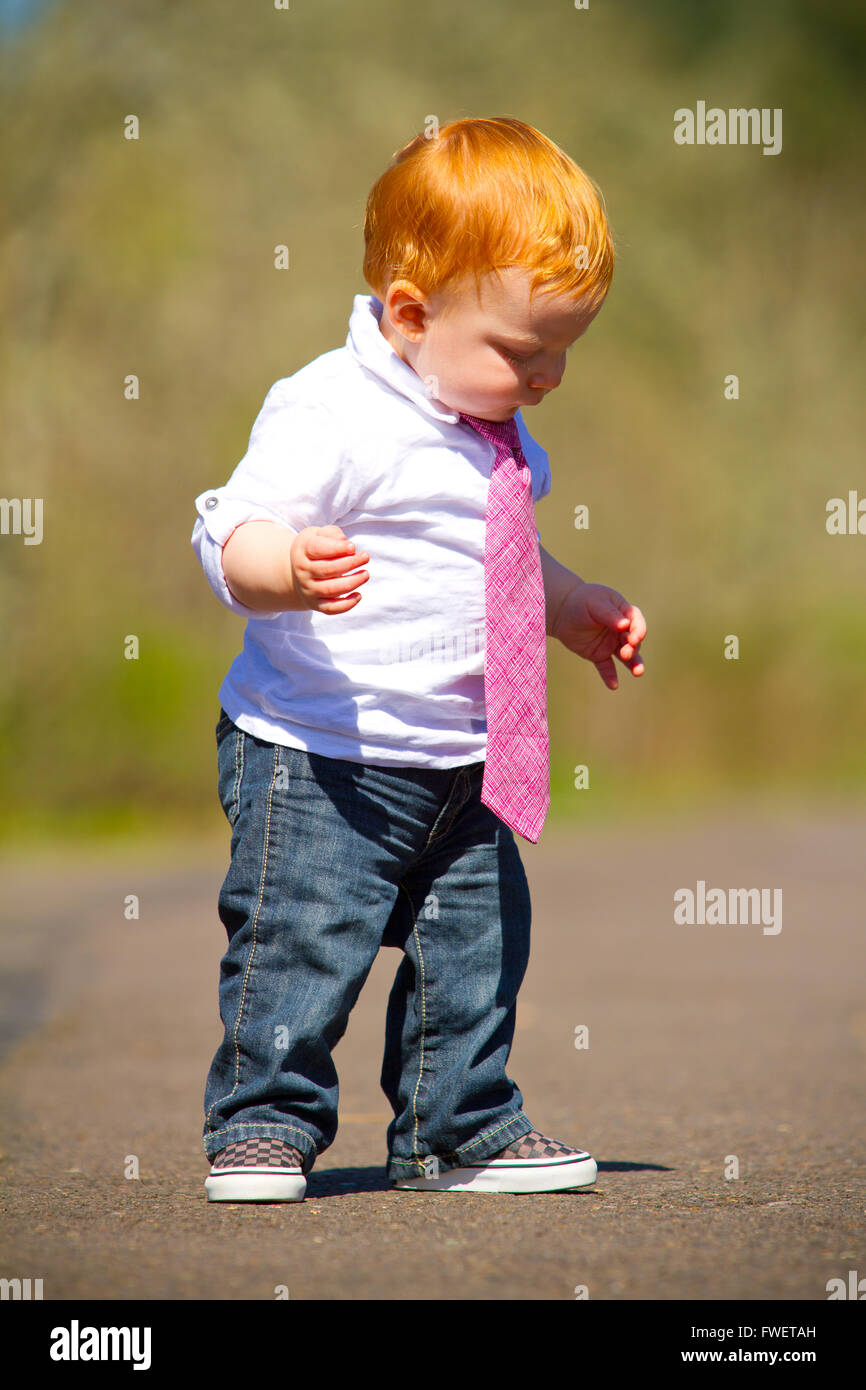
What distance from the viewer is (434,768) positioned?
70.7 inches

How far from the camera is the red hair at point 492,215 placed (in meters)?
1.72

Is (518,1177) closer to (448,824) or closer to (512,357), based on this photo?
(448,824)

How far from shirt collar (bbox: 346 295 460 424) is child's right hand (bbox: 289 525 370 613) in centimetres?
29

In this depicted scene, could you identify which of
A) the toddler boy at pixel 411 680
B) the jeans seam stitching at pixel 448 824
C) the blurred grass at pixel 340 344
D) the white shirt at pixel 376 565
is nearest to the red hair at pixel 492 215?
the toddler boy at pixel 411 680

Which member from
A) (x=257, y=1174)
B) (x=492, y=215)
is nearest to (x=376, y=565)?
(x=492, y=215)

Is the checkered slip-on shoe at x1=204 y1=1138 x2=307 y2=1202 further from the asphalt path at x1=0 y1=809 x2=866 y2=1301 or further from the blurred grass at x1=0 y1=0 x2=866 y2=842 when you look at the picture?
the blurred grass at x1=0 y1=0 x2=866 y2=842

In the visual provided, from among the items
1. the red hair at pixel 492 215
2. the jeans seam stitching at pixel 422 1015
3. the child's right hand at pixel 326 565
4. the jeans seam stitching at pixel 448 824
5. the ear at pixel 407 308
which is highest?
the red hair at pixel 492 215

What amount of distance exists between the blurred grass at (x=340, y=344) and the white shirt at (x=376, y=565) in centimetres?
551

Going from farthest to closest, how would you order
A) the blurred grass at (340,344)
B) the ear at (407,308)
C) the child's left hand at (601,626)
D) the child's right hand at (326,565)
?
the blurred grass at (340,344) → the child's left hand at (601,626) → the ear at (407,308) → the child's right hand at (326,565)

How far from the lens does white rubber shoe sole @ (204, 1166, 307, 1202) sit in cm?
167

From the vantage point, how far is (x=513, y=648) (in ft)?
5.95

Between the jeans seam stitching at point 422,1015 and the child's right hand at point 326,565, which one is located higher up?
the child's right hand at point 326,565

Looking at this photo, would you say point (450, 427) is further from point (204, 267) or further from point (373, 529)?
point (204, 267)

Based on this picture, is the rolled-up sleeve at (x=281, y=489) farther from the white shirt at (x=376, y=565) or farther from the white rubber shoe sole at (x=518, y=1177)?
the white rubber shoe sole at (x=518, y=1177)
